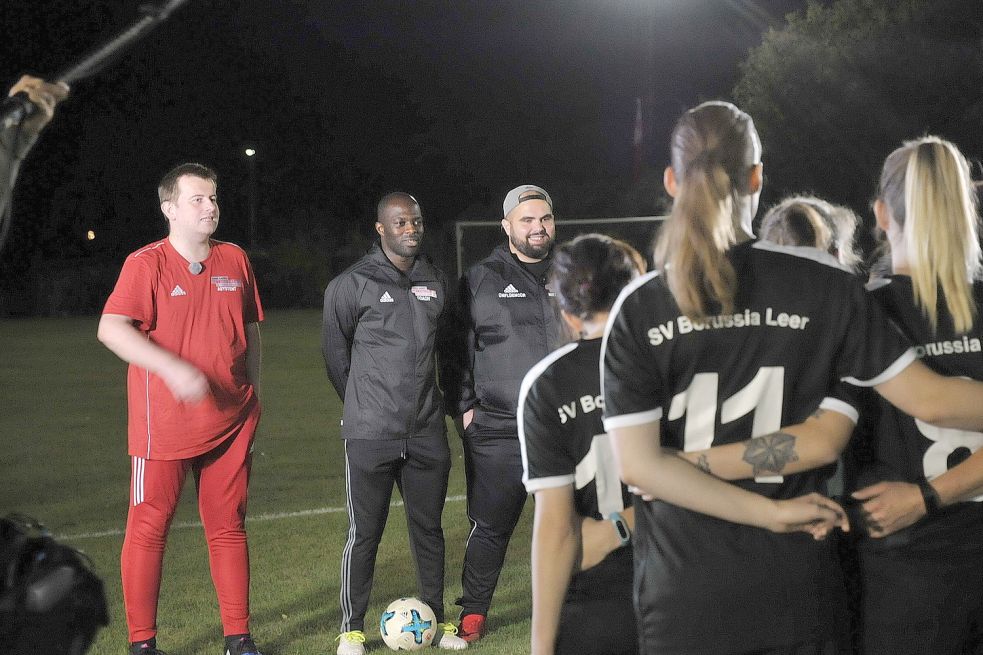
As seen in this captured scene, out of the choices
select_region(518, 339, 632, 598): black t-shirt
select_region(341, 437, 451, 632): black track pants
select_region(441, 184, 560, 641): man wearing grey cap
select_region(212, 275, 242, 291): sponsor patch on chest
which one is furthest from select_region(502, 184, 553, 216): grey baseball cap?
select_region(518, 339, 632, 598): black t-shirt

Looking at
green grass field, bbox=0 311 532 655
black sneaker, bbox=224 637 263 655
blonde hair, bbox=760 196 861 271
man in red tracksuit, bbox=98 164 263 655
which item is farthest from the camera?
green grass field, bbox=0 311 532 655

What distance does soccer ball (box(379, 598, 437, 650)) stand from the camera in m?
5.57

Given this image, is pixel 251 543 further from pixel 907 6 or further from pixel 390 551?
pixel 907 6

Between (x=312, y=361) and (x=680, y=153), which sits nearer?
(x=680, y=153)

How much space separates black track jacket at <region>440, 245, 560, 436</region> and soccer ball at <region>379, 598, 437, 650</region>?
0.95 metres

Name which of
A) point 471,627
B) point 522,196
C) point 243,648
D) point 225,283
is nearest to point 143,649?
point 243,648

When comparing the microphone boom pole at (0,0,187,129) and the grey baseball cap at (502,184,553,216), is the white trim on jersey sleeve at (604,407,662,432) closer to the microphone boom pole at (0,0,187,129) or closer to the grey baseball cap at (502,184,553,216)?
the microphone boom pole at (0,0,187,129)

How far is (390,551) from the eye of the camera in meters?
7.68

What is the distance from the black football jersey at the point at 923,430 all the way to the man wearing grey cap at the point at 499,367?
3.00 metres

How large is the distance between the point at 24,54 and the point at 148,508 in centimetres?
3554

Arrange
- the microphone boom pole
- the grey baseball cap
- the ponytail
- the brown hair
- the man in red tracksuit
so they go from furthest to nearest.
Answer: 1. the grey baseball cap
2. the man in red tracksuit
3. the brown hair
4. the ponytail
5. the microphone boom pole

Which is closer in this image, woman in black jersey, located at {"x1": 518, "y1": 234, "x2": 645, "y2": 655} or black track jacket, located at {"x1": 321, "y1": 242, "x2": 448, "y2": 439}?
woman in black jersey, located at {"x1": 518, "y1": 234, "x2": 645, "y2": 655}

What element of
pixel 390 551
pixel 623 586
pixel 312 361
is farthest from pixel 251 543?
pixel 312 361

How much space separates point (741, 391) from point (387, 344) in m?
3.52
